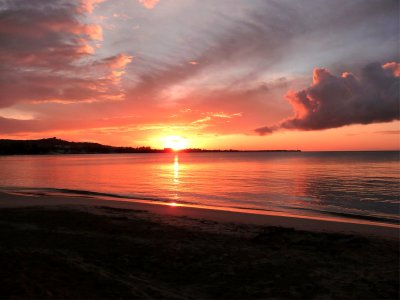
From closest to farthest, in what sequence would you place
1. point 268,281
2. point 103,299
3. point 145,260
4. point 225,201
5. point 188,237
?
point 103,299, point 268,281, point 145,260, point 188,237, point 225,201

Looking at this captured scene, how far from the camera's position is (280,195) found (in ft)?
98.4

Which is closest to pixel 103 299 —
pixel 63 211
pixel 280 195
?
pixel 63 211

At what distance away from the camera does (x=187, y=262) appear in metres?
9.72

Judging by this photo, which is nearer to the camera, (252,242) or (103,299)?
(103,299)

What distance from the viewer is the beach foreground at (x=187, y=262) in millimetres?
7423

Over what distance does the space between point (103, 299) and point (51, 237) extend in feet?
21.4

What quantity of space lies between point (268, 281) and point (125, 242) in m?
5.48

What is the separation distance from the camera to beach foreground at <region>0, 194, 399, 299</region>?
742 centimetres

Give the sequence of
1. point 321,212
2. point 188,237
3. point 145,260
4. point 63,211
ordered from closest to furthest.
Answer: point 145,260 → point 188,237 → point 63,211 → point 321,212

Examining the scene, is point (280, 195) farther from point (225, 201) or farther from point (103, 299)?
point (103, 299)

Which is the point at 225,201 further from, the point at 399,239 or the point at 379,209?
the point at 399,239

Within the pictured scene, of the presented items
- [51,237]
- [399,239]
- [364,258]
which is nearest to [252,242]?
[364,258]

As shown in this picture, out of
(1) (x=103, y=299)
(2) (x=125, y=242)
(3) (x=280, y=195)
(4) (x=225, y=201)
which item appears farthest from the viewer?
(3) (x=280, y=195)

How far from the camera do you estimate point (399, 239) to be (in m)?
13.0
